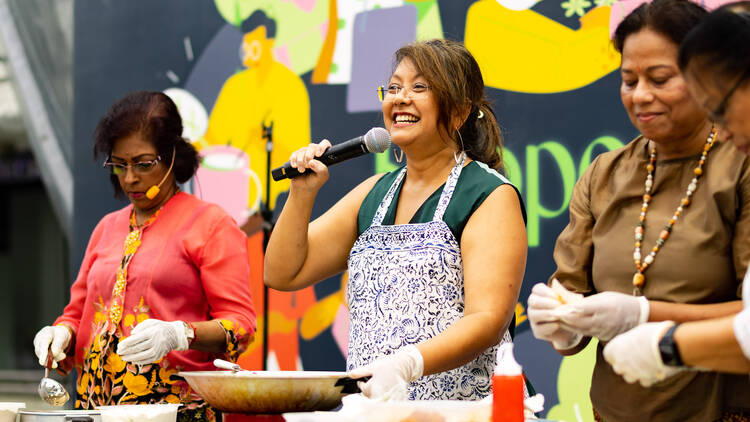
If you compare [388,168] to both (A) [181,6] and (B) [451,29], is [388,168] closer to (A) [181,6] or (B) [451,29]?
(B) [451,29]

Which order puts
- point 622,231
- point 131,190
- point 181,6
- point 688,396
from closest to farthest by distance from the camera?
point 688,396 → point 622,231 → point 131,190 → point 181,6

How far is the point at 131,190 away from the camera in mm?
2822

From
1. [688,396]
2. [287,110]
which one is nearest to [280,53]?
[287,110]

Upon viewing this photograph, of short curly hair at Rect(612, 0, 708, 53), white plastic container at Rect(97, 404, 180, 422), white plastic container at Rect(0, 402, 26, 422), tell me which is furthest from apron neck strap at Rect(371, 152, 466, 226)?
white plastic container at Rect(0, 402, 26, 422)

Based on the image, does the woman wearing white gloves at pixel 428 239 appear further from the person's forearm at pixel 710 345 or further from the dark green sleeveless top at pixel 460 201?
the person's forearm at pixel 710 345

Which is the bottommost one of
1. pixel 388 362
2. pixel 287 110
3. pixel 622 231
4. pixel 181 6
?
pixel 388 362

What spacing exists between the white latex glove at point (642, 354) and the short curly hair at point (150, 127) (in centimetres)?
181

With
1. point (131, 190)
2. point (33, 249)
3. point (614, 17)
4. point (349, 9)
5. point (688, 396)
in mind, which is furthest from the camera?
point (33, 249)

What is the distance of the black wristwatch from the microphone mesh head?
937 millimetres

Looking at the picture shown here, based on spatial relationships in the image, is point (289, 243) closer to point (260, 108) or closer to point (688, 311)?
point (688, 311)

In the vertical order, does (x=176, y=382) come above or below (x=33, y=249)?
below

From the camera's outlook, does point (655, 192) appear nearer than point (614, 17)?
Yes

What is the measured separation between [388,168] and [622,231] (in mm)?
2154

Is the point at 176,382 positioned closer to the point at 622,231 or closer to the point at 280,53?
the point at 622,231
